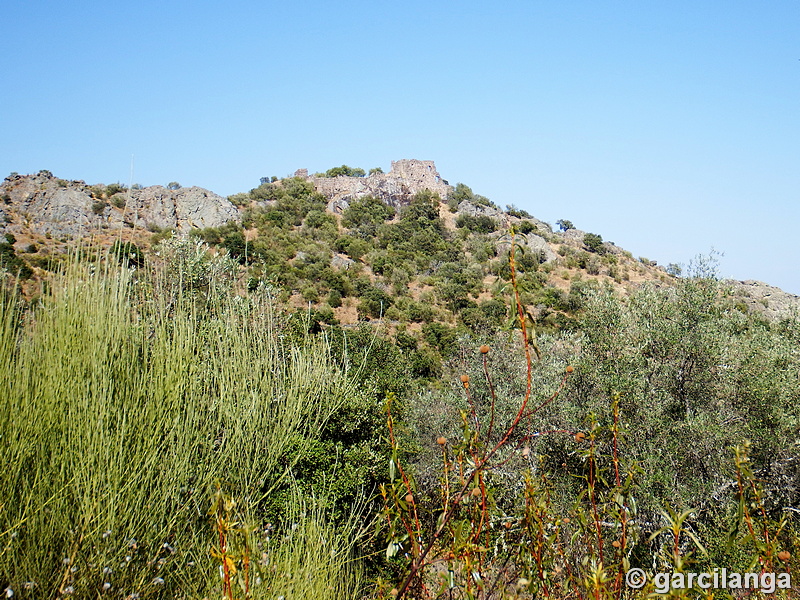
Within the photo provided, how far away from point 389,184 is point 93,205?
27.4 m

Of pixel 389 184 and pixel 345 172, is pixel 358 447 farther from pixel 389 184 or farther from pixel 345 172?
pixel 345 172

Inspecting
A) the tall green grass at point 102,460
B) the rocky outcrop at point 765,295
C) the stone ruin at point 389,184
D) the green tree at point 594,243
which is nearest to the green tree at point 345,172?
the stone ruin at point 389,184

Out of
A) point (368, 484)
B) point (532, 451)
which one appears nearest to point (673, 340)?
point (532, 451)

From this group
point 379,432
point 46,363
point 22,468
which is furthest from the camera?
point 379,432

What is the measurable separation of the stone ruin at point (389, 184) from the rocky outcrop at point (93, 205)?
11.8m

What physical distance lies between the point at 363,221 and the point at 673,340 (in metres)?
39.0

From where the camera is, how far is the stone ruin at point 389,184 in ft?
178

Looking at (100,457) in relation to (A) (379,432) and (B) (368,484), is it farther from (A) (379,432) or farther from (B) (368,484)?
(A) (379,432)

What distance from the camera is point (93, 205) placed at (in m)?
37.8

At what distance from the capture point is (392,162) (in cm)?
6259

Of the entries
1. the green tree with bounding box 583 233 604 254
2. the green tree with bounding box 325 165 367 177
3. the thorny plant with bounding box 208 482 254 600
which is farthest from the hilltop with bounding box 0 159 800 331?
the thorny plant with bounding box 208 482 254 600

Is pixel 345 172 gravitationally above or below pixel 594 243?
above

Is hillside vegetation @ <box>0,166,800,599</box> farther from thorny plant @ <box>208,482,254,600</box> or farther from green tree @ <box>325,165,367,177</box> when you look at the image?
green tree @ <box>325,165,367,177</box>

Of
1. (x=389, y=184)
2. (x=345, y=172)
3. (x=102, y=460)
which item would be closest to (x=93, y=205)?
(x=389, y=184)
